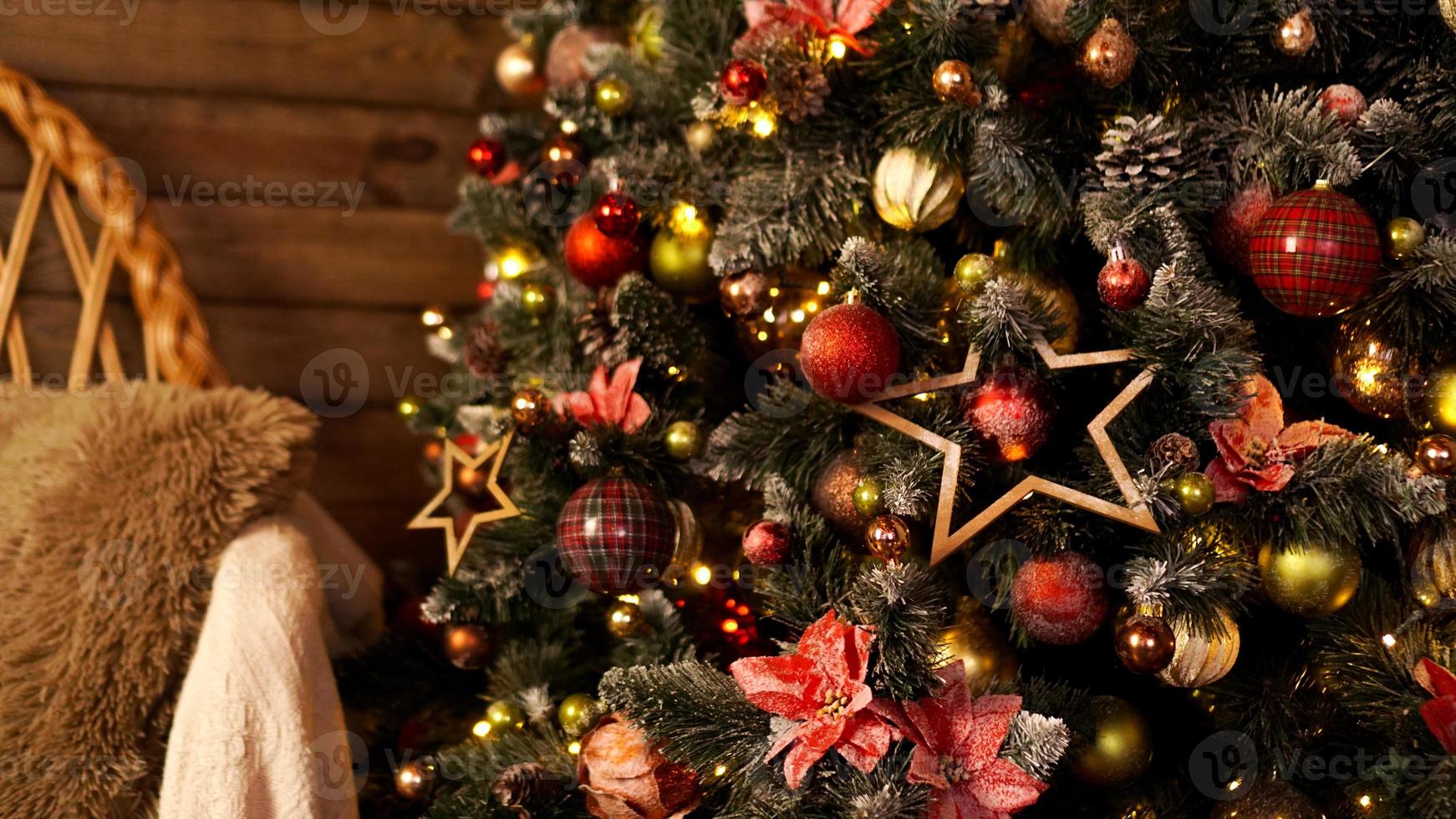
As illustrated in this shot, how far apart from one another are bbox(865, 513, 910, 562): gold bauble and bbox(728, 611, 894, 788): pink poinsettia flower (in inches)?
2.3

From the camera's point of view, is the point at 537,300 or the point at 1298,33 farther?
the point at 537,300

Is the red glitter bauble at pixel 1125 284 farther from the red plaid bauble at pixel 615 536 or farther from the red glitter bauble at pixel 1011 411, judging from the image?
the red plaid bauble at pixel 615 536

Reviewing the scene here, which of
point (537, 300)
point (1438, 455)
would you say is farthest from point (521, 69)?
point (1438, 455)

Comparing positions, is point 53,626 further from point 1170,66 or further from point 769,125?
point 1170,66

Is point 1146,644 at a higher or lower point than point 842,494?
lower

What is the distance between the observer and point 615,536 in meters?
0.80

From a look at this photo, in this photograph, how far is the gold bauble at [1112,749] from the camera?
2.45ft

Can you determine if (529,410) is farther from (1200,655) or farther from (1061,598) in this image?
(1200,655)

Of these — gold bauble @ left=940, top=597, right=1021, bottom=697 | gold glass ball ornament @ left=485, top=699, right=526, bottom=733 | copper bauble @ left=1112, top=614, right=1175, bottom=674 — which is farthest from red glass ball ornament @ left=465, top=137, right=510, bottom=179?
copper bauble @ left=1112, top=614, right=1175, bottom=674

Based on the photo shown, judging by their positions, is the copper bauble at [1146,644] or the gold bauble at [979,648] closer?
the copper bauble at [1146,644]

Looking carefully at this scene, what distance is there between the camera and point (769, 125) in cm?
86

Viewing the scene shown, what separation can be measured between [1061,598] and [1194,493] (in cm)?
12

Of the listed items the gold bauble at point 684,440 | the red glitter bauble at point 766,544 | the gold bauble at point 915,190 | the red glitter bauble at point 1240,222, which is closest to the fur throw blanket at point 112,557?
the gold bauble at point 684,440

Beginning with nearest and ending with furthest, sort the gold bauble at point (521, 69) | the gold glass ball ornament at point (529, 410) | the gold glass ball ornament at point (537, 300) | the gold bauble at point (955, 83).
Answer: the gold bauble at point (955, 83)
the gold glass ball ornament at point (529, 410)
the gold glass ball ornament at point (537, 300)
the gold bauble at point (521, 69)
